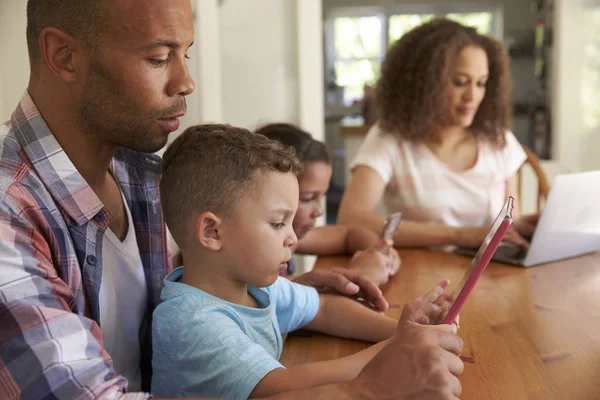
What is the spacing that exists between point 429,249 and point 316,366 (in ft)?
3.37

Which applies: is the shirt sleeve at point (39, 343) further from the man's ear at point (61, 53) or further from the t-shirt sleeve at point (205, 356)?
the man's ear at point (61, 53)

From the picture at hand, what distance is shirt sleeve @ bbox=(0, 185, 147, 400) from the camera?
2.16 ft

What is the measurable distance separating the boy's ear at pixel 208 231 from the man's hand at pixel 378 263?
0.53 m

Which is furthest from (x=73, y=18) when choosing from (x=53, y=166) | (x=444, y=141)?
(x=444, y=141)

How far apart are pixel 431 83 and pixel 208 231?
1.37 metres

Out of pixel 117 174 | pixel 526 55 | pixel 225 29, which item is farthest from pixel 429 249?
pixel 526 55

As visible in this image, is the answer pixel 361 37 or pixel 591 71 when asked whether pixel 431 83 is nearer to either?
pixel 591 71

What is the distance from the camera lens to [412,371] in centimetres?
70

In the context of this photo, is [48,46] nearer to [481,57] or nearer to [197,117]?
[481,57]

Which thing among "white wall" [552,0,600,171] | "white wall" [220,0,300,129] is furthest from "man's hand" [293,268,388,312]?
"white wall" [552,0,600,171]

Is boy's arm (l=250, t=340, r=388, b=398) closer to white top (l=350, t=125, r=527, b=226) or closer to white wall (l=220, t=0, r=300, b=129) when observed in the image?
white top (l=350, t=125, r=527, b=226)

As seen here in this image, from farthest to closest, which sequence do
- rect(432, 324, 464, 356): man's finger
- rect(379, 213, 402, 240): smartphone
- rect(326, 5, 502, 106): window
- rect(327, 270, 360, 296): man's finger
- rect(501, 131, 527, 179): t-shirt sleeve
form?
1. rect(326, 5, 502, 106): window
2. rect(501, 131, 527, 179): t-shirt sleeve
3. rect(379, 213, 402, 240): smartphone
4. rect(327, 270, 360, 296): man's finger
5. rect(432, 324, 464, 356): man's finger

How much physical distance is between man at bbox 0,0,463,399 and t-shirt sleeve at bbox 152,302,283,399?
0.21ft

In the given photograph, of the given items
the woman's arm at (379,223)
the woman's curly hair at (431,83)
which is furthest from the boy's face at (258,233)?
the woman's curly hair at (431,83)
